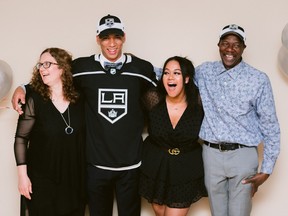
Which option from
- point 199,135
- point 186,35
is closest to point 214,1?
point 186,35

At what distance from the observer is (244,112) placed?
2316 mm

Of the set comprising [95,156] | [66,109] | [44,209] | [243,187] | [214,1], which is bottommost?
[44,209]

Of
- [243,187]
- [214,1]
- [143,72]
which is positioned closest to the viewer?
[243,187]

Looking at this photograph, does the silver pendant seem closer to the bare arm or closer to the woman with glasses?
the woman with glasses

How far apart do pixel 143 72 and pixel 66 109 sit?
22.4 inches

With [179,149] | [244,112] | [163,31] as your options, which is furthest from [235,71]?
[163,31]

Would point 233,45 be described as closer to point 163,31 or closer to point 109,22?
point 163,31

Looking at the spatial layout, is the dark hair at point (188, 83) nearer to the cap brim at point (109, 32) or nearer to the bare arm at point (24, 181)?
the cap brim at point (109, 32)

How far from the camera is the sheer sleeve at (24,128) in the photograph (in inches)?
92.2

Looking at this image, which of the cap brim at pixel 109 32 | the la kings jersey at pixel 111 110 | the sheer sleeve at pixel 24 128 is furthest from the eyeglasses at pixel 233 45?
the sheer sleeve at pixel 24 128

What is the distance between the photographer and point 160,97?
2.53 metres

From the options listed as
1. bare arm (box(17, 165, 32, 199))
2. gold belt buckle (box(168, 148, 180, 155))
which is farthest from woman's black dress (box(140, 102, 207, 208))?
bare arm (box(17, 165, 32, 199))

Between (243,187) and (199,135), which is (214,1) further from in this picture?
(243,187)

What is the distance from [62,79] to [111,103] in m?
0.35
